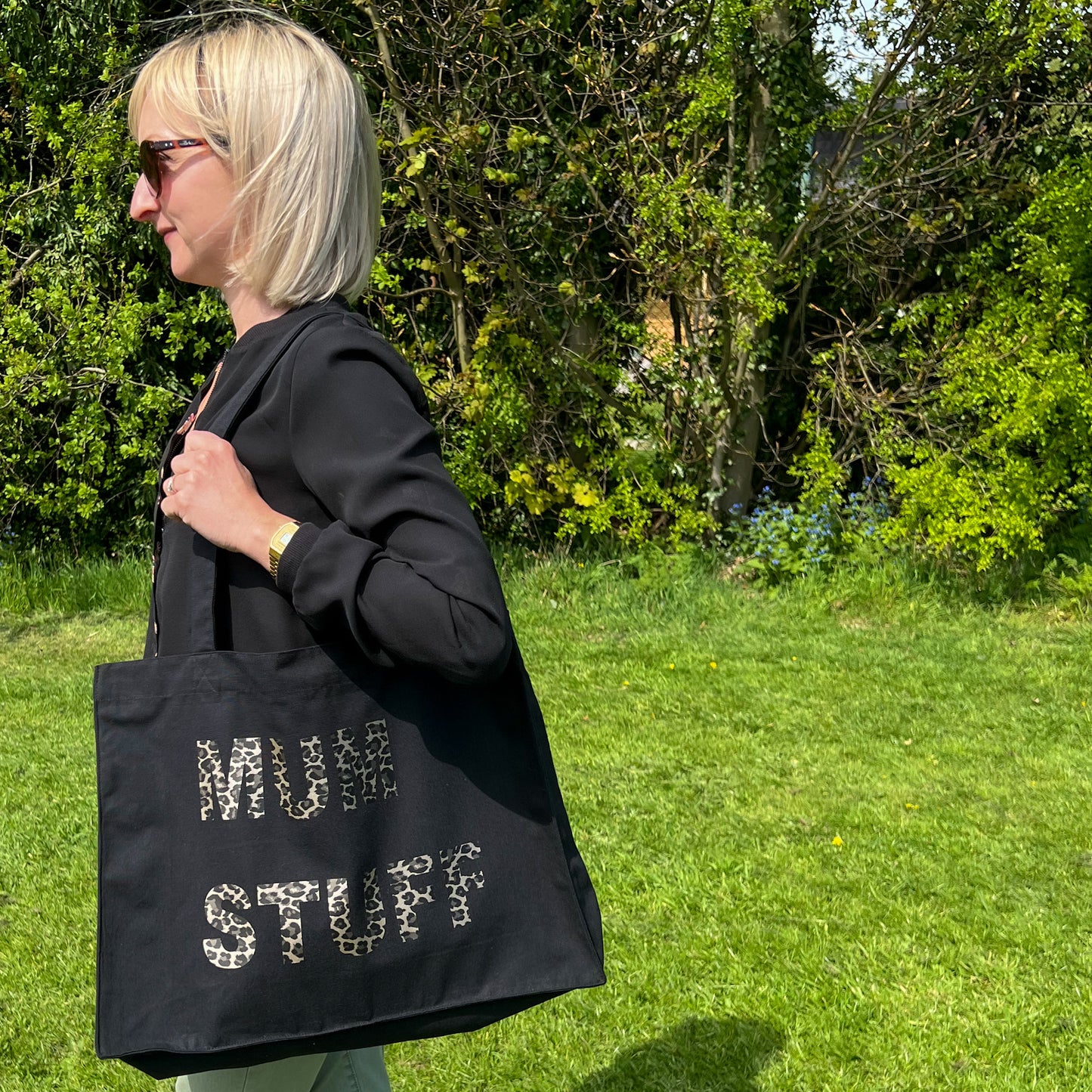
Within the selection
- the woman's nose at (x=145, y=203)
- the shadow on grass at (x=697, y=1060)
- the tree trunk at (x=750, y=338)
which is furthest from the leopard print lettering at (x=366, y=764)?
the tree trunk at (x=750, y=338)

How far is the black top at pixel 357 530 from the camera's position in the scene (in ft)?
4.55

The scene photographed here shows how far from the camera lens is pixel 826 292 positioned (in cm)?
784

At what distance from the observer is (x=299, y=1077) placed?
1.66m

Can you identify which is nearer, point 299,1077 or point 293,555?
point 293,555

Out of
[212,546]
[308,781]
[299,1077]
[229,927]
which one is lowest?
[299,1077]

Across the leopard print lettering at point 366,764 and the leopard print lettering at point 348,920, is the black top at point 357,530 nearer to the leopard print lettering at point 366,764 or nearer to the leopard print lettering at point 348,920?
the leopard print lettering at point 366,764

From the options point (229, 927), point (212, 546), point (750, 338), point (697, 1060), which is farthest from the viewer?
point (750, 338)

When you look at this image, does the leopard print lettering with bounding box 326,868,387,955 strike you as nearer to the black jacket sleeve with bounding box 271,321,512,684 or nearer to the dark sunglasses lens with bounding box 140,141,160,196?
the black jacket sleeve with bounding box 271,321,512,684

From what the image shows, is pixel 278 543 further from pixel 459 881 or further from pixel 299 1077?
pixel 299 1077

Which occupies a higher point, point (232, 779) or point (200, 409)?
point (200, 409)

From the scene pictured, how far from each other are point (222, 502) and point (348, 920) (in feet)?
1.61

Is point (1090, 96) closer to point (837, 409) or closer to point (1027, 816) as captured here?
point (837, 409)

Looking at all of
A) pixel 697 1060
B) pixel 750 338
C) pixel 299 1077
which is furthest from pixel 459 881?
pixel 750 338

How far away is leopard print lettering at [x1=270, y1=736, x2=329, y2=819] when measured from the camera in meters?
1.44
